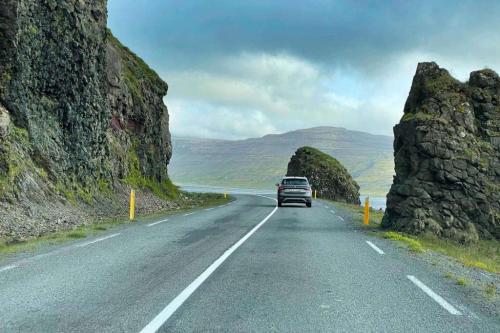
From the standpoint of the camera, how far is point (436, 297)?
7.04 metres

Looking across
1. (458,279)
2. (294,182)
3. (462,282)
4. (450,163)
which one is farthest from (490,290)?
(294,182)

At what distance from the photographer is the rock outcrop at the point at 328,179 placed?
6631cm

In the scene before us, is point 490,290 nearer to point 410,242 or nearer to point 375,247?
point 375,247

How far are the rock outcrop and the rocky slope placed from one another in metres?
35.7

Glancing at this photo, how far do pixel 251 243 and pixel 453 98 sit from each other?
1291cm

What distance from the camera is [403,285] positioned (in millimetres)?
7840

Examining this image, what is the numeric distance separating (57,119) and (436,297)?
72.9 feet

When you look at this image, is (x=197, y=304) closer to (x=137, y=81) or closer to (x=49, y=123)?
(x=49, y=123)

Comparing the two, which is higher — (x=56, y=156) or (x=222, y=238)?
(x=56, y=156)

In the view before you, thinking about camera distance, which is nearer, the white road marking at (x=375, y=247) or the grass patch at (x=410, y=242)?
the white road marking at (x=375, y=247)

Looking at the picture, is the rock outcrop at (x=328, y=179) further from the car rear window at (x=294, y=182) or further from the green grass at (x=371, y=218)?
the car rear window at (x=294, y=182)

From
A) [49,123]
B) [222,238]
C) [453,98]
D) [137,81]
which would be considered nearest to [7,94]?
[49,123]

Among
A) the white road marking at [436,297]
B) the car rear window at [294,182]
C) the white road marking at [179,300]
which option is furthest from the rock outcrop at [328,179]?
the white road marking at [436,297]

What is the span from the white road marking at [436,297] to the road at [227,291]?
0.07 feet
